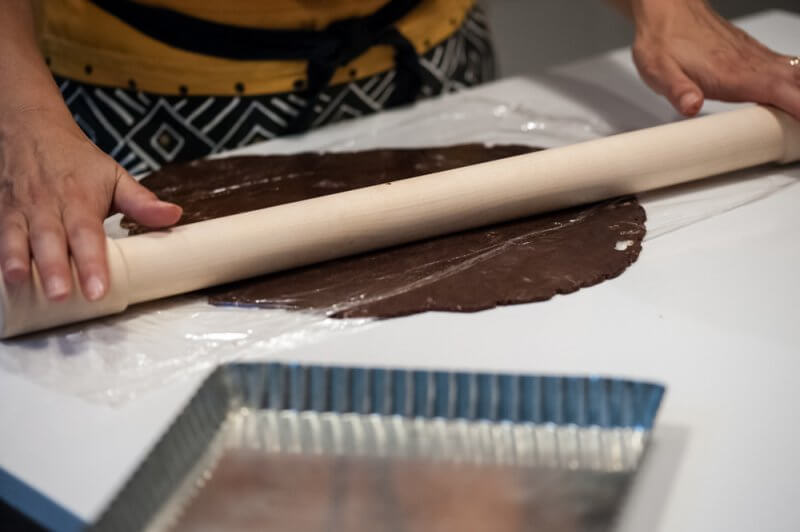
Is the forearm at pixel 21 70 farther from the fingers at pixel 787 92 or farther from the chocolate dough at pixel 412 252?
the fingers at pixel 787 92

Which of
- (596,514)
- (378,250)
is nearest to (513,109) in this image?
(378,250)

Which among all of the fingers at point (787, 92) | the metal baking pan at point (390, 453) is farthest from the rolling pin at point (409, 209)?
the metal baking pan at point (390, 453)

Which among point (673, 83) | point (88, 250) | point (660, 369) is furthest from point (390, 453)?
point (673, 83)

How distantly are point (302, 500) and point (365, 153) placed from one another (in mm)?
693

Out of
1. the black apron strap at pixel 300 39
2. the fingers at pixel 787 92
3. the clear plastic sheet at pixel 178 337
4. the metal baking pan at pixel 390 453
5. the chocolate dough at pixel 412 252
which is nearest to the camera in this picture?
the metal baking pan at pixel 390 453

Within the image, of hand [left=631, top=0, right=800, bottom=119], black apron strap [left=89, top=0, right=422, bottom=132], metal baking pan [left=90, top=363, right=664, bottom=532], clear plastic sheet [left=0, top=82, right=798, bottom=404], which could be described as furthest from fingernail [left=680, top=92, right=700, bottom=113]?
metal baking pan [left=90, top=363, right=664, bottom=532]

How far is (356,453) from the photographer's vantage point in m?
0.76

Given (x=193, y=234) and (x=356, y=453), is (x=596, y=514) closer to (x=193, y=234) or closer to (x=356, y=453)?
(x=356, y=453)

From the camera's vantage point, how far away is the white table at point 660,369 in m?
0.72

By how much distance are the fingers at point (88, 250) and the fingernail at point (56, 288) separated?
0.7 inches

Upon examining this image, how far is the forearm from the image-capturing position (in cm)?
105

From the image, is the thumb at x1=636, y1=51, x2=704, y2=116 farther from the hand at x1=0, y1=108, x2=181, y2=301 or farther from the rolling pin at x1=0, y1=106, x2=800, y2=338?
the hand at x1=0, y1=108, x2=181, y2=301

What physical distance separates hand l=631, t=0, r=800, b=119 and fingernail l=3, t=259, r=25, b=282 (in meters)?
0.87

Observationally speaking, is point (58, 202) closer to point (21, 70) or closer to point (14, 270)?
point (14, 270)
